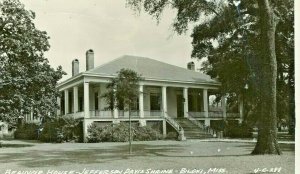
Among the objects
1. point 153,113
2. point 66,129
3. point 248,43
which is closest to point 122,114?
point 153,113

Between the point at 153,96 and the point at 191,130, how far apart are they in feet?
14.2

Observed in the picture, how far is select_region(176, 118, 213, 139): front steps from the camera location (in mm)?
26406

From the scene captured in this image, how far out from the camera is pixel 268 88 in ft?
44.1

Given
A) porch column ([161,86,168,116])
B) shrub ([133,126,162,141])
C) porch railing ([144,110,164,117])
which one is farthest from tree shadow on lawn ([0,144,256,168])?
porch column ([161,86,168,116])

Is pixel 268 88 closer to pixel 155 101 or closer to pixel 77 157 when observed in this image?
pixel 77 157

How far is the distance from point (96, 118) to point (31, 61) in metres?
6.45

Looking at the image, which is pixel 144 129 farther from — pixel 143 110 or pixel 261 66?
pixel 261 66

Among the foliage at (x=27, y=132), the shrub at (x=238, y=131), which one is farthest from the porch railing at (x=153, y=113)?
the foliage at (x=27, y=132)

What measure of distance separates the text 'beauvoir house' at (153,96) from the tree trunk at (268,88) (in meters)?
12.9

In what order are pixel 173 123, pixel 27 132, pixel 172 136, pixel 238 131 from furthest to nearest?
pixel 27 132
pixel 238 131
pixel 173 123
pixel 172 136

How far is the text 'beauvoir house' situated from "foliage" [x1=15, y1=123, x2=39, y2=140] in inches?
142

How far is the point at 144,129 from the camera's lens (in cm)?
2634

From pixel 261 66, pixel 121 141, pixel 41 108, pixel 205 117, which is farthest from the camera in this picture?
pixel 205 117
